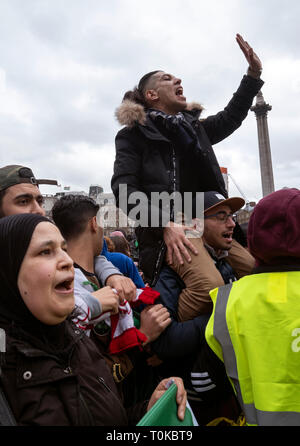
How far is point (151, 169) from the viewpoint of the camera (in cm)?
243

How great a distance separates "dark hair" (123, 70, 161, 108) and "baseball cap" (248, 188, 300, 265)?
1.54 metres

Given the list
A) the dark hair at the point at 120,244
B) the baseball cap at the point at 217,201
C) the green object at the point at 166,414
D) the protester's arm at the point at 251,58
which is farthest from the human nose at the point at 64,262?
the dark hair at the point at 120,244

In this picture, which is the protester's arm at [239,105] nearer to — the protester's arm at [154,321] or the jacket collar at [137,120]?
the jacket collar at [137,120]

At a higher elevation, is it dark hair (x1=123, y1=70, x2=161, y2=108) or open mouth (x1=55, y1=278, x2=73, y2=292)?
dark hair (x1=123, y1=70, x2=161, y2=108)

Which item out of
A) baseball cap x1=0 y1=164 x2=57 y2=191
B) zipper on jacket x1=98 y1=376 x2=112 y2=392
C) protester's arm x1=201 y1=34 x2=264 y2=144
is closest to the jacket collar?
protester's arm x1=201 y1=34 x2=264 y2=144

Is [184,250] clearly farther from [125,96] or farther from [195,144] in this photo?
[125,96]

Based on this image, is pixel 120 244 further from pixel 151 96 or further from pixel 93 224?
pixel 93 224

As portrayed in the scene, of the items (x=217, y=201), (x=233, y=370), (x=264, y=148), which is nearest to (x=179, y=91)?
(x=217, y=201)

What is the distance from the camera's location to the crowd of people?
1213 mm

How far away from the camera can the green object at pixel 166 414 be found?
1177 mm

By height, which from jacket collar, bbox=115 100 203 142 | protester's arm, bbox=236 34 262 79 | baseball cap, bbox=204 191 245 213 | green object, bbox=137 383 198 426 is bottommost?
green object, bbox=137 383 198 426

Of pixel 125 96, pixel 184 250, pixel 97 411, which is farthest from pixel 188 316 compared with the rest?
pixel 125 96

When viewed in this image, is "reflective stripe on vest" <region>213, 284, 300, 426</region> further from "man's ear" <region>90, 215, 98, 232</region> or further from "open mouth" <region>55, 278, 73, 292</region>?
"man's ear" <region>90, 215, 98, 232</region>
